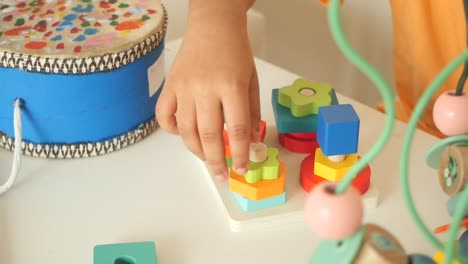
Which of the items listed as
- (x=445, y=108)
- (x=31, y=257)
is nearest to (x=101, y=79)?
(x=31, y=257)

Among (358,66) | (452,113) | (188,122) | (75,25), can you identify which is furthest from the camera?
(75,25)

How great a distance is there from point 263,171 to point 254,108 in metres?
0.06

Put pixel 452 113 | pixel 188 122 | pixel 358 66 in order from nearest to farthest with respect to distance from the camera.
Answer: pixel 358 66 < pixel 452 113 < pixel 188 122

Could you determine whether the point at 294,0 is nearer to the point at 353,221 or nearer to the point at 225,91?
the point at 225,91

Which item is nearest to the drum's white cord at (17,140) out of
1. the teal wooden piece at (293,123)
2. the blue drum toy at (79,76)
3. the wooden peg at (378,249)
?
the blue drum toy at (79,76)

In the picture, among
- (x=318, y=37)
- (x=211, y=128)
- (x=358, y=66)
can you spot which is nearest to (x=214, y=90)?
(x=211, y=128)

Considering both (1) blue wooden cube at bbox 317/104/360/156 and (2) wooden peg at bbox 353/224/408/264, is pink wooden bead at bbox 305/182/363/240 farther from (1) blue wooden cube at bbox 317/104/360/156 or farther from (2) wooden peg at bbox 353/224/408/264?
(1) blue wooden cube at bbox 317/104/360/156

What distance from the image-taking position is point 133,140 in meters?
0.65

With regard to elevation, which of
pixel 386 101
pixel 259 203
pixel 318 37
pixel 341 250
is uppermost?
pixel 386 101

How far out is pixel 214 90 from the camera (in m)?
0.52

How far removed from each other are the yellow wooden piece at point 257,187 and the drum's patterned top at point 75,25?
173mm

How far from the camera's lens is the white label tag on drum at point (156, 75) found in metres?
0.65

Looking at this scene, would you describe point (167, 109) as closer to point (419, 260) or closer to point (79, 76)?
point (79, 76)

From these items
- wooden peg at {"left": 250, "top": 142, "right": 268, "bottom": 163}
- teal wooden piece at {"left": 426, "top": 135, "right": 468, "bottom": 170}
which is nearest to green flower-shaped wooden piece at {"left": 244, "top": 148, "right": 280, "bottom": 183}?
wooden peg at {"left": 250, "top": 142, "right": 268, "bottom": 163}
